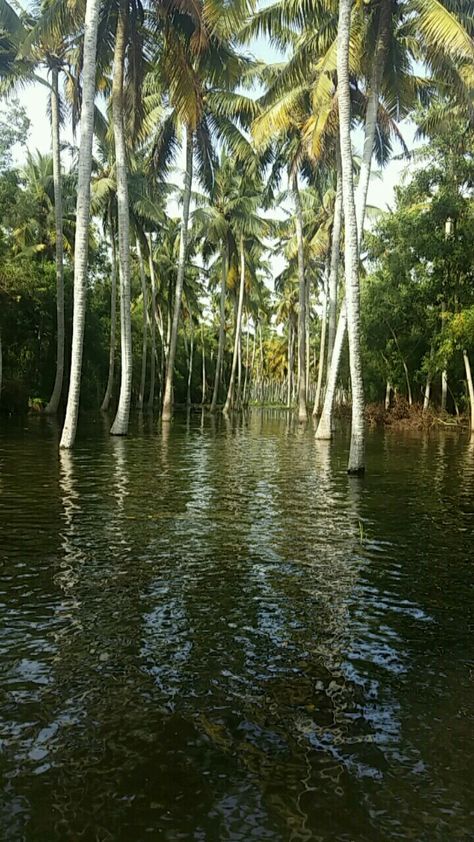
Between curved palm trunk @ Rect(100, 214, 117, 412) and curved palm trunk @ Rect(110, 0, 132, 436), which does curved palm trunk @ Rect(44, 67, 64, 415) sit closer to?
curved palm trunk @ Rect(110, 0, 132, 436)

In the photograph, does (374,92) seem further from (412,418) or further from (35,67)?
(412,418)

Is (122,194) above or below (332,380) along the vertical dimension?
above

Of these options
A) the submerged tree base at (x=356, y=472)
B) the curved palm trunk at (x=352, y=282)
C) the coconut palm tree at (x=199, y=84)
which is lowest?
the submerged tree base at (x=356, y=472)

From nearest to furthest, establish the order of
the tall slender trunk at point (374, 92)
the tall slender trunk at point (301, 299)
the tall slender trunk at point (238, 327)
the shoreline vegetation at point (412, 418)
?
1. the tall slender trunk at point (374, 92)
2. the shoreline vegetation at point (412, 418)
3. the tall slender trunk at point (301, 299)
4. the tall slender trunk at point (238, 327)

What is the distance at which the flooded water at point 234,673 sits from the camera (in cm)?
286

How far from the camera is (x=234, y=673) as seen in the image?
4.20 meters

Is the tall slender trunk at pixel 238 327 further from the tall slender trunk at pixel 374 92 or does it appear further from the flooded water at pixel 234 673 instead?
the flooded water at pixel 234 673

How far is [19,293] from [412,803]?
27223 millimetres

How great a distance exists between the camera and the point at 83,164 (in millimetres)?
15992

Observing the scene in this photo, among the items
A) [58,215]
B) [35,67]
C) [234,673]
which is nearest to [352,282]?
[234,673]

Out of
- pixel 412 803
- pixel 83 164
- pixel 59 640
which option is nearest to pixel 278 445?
pixel 83 164

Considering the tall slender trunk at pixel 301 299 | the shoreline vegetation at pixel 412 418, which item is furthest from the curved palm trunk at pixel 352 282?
the shoreline vegetation at pixel 412 418

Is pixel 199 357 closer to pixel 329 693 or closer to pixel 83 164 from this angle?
pixel 83 164

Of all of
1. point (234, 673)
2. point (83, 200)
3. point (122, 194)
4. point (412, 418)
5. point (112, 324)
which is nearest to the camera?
point (234, 673)
